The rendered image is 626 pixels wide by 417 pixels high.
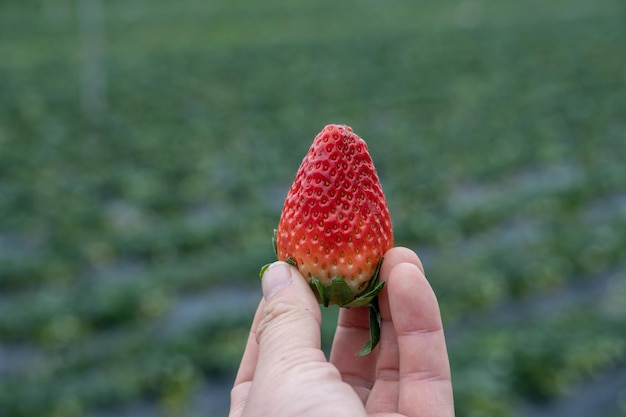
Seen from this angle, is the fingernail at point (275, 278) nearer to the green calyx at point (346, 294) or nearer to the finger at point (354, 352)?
the green calyx at point (346, 294)

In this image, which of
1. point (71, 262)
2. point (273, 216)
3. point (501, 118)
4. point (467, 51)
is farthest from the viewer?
point (467, 51)

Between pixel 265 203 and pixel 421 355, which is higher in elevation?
pixel 421 355

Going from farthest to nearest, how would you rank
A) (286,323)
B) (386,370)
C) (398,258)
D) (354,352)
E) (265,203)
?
(265,203) → (354,352) → (386,370) → (398,258) → (286,323)

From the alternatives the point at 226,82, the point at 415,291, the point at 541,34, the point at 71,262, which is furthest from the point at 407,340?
the point at 541,34

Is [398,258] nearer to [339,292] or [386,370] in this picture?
[339,292]

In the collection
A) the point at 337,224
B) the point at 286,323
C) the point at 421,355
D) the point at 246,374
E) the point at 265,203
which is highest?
the point at 337,224

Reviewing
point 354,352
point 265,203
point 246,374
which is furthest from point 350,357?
point 265,203

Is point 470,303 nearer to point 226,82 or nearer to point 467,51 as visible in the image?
point 226,82

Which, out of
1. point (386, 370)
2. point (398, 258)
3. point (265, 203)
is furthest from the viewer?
point (265, 203)
